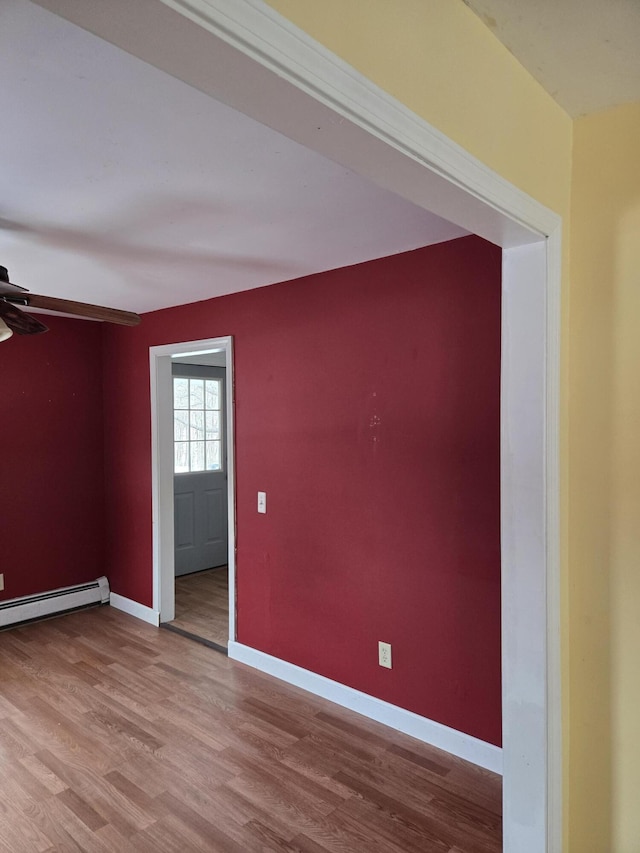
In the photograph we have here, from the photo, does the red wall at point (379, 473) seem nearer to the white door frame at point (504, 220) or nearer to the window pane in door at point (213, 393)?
the white door frame at point (504, 220)

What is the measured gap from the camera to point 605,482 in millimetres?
1550

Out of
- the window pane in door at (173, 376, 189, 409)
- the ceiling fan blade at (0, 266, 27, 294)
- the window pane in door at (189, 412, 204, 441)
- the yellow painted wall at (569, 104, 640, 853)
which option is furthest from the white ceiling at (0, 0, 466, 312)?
the window pane in door at (189, 412, 204, 441)

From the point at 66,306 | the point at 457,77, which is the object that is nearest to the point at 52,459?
the point at 66,306

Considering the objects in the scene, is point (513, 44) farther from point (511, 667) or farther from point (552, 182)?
point (511, 667)

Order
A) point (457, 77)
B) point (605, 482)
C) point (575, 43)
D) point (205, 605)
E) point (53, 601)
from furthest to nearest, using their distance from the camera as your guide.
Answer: point (205, 605) → point (53, 601) → point (605, 482) → point (575, 43) → point (457, 77)

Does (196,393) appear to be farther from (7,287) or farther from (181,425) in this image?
(7,287)

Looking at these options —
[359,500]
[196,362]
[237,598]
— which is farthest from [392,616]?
[196,362]

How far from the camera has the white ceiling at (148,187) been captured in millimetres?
1281

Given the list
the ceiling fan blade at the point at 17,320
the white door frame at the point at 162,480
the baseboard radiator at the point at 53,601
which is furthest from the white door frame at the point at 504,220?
the baseboard radiator at the point at 53,601

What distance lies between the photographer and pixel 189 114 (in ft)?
4.71

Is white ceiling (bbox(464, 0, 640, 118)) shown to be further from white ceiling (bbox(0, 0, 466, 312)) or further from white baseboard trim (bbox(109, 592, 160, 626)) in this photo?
white baseboard trim (bbox(109, 592, 160, 626))

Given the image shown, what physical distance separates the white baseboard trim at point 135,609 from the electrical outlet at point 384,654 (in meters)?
2.01

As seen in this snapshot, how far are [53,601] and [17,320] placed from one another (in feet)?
9.40

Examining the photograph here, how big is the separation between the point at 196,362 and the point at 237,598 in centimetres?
253
